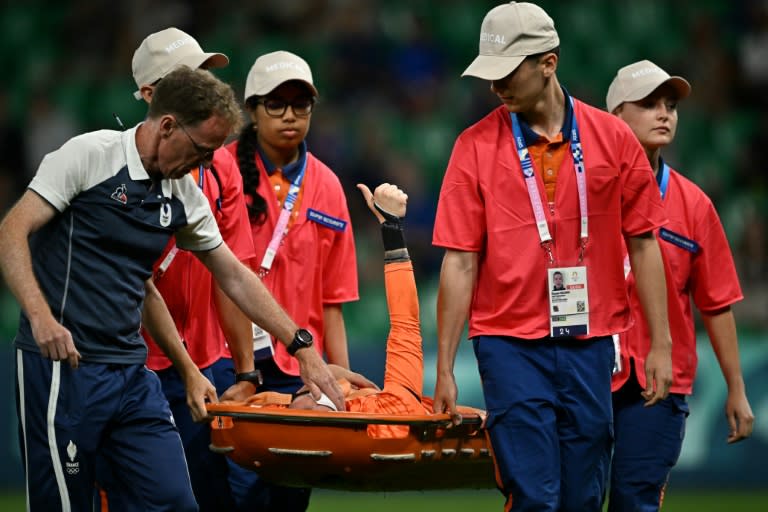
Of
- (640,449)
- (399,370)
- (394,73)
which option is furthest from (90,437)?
(394,73)

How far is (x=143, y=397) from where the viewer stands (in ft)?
16.4

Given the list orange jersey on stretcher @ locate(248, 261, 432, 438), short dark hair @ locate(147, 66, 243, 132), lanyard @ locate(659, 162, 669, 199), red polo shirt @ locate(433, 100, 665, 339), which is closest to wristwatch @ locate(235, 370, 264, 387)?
orange jersey on stretcher @ locate(248, 261, 432, 438)

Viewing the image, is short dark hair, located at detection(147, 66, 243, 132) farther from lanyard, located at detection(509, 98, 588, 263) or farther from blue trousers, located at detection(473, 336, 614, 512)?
blue trousers, located at detection(473, 336, 614, 512)

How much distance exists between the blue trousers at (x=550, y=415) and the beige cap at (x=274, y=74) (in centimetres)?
177

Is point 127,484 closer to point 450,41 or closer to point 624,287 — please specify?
point 624,287

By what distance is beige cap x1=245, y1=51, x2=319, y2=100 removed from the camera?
6352 millimetres

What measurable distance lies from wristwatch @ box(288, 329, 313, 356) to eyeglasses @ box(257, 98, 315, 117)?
4.74 ft

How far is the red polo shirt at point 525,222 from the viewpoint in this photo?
5270 millimetres

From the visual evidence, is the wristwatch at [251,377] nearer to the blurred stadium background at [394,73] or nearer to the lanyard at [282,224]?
the lanyard at [282,224]

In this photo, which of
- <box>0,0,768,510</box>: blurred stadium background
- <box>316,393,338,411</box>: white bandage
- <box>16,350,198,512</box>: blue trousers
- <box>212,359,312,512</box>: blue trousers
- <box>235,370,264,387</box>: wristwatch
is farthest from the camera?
<box>0,0,768,510</box>: blurred stadium background

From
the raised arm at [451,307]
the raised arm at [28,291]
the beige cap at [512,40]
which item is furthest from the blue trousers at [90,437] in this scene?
the beige cap at [512,40]

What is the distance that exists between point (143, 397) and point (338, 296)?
1.78 metres

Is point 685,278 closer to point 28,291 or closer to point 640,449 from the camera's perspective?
point 640,449

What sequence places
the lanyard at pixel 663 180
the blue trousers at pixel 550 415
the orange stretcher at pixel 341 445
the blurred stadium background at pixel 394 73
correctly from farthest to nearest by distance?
the blurred stadium background at pixel 394 73 → the lanyard at pixel 663 180 → the orange stretcher at pixel 341 445 → the blue trousers at pixel 550 415
